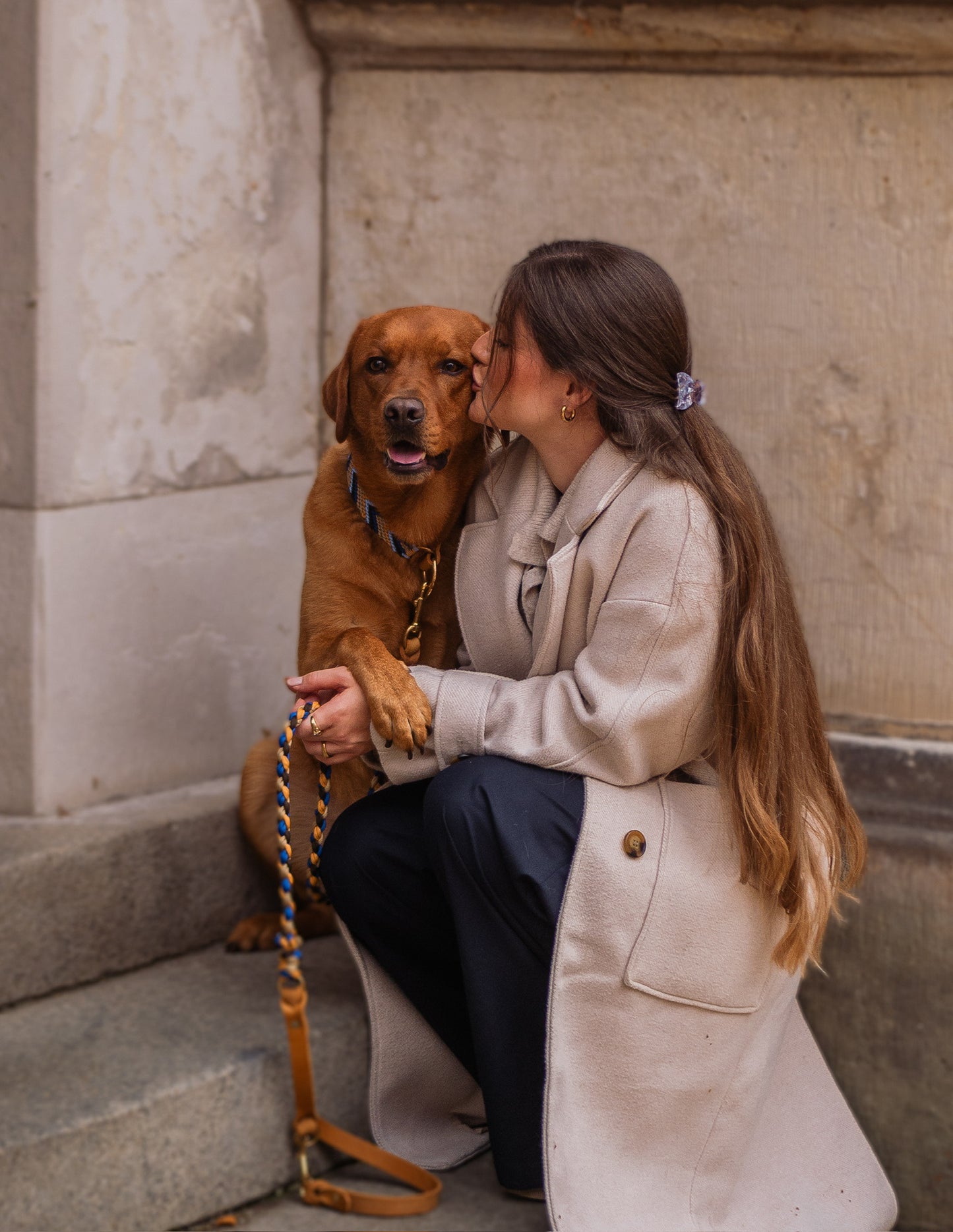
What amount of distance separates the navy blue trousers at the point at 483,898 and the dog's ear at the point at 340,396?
0.78 m

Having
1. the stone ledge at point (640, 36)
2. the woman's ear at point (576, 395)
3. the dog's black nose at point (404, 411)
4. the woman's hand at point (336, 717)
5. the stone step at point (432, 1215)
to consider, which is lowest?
the stone step at point (432, 1215)

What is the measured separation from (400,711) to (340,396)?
2.61 feet

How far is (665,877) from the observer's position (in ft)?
7.85

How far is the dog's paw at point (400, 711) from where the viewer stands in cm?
250

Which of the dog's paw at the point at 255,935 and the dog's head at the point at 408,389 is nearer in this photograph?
the dog's head at the point at 408,389

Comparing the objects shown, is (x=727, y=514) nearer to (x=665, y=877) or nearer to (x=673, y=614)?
(x=673, y=614)

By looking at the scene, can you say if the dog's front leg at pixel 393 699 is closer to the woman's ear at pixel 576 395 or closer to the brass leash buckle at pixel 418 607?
the brass leash buckle at pixel 418 607

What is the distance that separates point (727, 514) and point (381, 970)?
46.1 inches

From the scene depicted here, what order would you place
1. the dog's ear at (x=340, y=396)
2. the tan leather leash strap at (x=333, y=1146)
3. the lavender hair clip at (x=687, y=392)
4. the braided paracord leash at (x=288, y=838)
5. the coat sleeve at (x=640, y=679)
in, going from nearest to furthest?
the coat sleeve at (x=640, y=679) → the lavender hair clip at (x=687, y=392) → the braided paracord leash at (x=288, y=838) → the tan leather leash strap at (x=333, y=1146) → the dog's ear at (x=340, y=396)

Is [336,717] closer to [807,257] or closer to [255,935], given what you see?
[255,935]

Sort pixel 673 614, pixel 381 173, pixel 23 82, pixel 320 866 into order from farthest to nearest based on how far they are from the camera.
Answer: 1. pixel 381 173
2. pixel 23 82
3. pixel 320 866
4. pixel 673 614

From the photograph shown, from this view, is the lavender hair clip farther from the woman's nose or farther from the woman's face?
the woman's nose

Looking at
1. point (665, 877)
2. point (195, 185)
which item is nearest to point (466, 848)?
point (665, 877)

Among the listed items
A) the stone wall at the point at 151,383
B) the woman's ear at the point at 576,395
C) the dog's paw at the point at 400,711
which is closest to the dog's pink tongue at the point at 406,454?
the woman's ear at the point at 576,395
